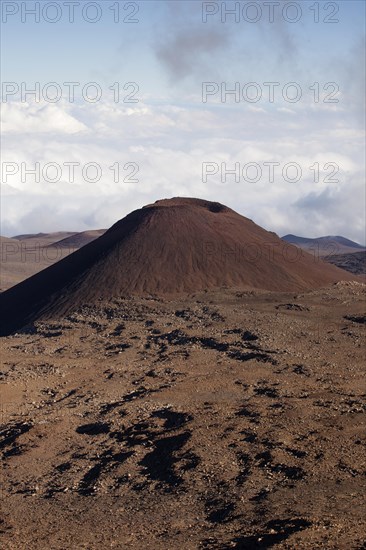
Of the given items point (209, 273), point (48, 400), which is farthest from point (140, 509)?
point (209, 273)

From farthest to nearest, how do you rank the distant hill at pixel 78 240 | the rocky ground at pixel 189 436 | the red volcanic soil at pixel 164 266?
1. the distant hill at pixel 78 240
2. the red volcanic soil at pixel 164 266
3. the rocky ground at pixel 189 436

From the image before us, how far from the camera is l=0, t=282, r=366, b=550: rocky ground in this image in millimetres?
14203

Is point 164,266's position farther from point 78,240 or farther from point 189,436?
point 78,240

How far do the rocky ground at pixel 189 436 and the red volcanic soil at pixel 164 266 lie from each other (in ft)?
20.4

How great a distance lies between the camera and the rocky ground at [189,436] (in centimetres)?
1420

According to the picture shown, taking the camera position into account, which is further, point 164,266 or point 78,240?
point 78,240

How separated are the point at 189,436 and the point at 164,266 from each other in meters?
24.9

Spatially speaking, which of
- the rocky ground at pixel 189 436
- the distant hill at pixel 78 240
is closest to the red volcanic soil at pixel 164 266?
the rocky ground at pixel 189 436

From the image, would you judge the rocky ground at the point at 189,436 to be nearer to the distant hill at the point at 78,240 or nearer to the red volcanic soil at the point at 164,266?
the red volcanic soil at the point at 164,266

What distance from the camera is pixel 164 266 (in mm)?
43406

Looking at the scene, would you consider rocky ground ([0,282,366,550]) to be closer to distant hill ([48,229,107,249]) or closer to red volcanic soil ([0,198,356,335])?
red volcanic soil ([0,198,356,335])

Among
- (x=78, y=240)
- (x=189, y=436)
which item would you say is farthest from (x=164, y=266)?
(x=78, y=240)

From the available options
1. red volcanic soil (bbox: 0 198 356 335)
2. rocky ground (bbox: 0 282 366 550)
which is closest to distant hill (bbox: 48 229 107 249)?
red volcanic soil (bbox: 0 198 356 335)

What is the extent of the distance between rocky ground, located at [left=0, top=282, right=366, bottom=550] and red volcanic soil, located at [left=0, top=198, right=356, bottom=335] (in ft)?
20.4
